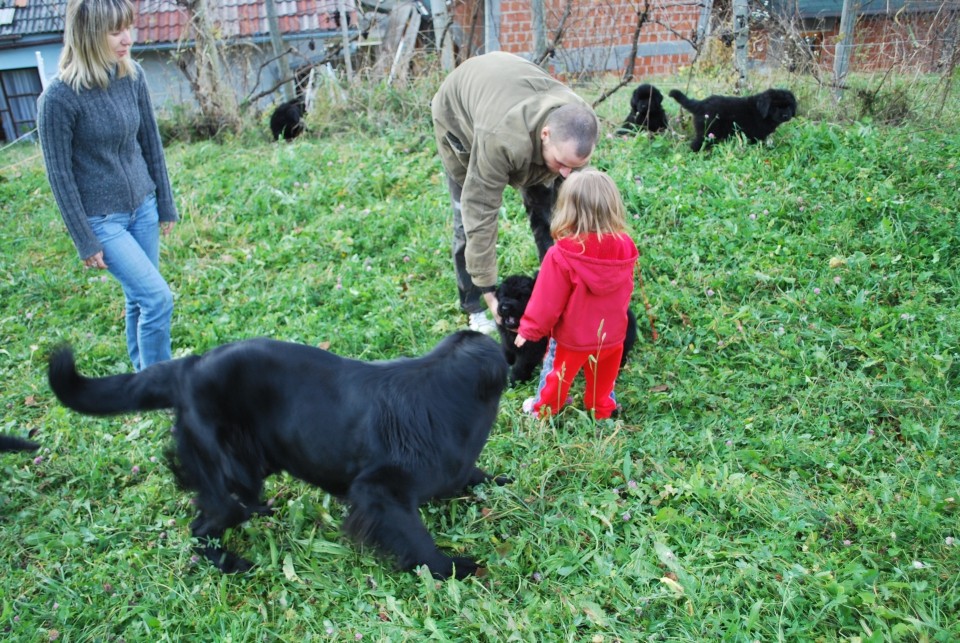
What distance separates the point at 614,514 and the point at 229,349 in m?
1.83

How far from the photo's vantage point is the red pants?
372cm

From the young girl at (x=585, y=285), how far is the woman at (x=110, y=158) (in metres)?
2.28

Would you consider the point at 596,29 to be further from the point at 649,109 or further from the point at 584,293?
the point at 584,293

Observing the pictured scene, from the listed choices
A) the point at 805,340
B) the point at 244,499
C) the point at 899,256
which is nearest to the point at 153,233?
the point at 244,499

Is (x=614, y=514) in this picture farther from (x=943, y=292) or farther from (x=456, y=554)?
(x=943, y=292)

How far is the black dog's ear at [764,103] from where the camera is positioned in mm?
6209

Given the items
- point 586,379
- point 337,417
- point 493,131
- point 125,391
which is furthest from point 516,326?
point 125,391

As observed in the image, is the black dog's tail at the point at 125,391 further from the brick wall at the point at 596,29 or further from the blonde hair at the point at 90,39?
the brick wall at the point at 596,29

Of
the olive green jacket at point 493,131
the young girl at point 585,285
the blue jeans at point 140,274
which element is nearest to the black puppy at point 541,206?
the olive green jacket at point 493,131

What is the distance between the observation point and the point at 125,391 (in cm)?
283

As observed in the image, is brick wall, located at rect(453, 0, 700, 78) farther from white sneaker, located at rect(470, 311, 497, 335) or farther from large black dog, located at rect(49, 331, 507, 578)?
large black dog, located at rect(49, 331, 507, 578)

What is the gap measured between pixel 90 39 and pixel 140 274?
1241 mm

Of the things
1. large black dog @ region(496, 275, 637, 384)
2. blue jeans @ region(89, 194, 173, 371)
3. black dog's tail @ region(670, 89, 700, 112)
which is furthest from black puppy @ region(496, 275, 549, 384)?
black dog's tail @ region(670, 89, 700, 112)

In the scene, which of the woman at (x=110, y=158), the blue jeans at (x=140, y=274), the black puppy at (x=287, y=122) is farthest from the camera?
the black puppy at (x=287, y=122)
